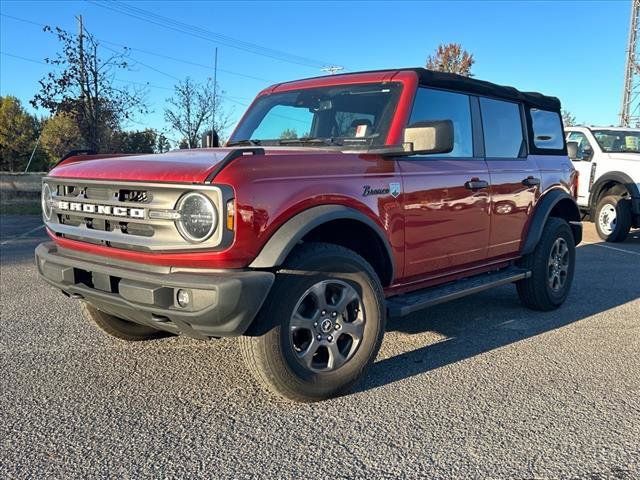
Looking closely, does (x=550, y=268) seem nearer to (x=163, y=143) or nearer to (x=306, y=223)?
(x=306, y=223)

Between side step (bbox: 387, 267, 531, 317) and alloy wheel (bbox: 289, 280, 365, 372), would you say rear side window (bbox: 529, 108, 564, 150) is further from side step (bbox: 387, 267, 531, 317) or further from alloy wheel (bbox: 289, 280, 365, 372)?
alloy wheel (bbox: 289, 280, 365, 372)

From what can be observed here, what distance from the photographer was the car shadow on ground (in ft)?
13.2

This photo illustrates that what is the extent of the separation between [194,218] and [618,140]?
35.1ft

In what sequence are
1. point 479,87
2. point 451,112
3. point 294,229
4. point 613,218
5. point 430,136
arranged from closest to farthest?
1. point 294,229
2. point 430,136
3. point 451,112
4. point 479,87
5. point 613,218

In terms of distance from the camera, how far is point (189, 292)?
2879mm

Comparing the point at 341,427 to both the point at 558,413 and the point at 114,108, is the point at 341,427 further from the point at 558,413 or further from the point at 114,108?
the point at 114,108

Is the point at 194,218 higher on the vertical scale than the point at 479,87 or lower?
lower

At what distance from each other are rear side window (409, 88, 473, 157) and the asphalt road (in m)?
1.54

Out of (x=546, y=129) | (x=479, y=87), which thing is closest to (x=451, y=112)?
(x=479, y=87)

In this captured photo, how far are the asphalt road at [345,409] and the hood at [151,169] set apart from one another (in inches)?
50.9

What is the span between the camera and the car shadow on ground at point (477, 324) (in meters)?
4.02

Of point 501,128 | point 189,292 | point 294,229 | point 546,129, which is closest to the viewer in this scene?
point 189,292

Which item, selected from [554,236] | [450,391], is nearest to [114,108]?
[554,236]

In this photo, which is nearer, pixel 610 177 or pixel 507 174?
pixel 507 174
